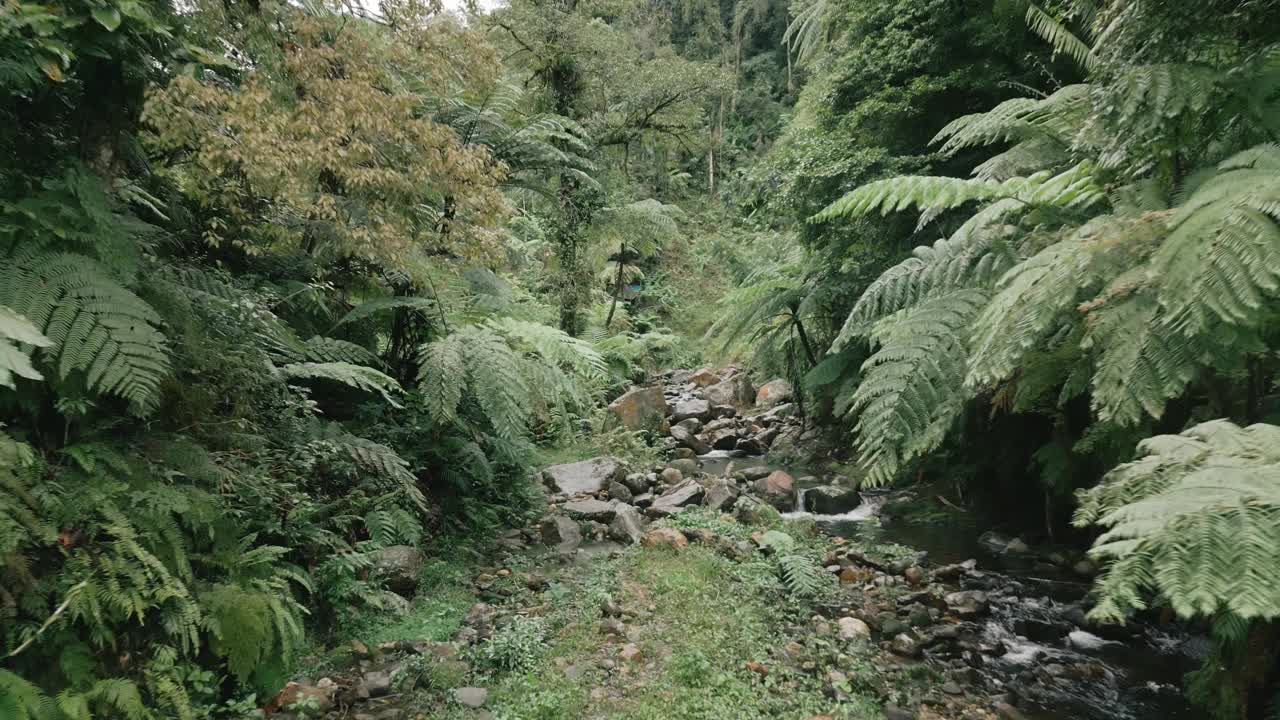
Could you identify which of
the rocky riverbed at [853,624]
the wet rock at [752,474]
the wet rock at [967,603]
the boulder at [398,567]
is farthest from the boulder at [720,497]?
the boulder at [398,567]

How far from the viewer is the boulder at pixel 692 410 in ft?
36.8

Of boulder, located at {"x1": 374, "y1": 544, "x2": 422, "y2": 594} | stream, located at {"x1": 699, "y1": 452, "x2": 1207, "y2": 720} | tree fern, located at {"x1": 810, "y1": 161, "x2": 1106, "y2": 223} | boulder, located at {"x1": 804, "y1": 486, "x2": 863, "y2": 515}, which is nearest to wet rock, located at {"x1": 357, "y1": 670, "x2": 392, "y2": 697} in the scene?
boulder, located at {"x1": 374, "y1": 544, "x2": 422, "y2": 594}

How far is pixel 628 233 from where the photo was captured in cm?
1023

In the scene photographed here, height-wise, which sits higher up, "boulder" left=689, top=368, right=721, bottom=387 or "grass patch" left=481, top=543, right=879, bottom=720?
"boulder" left=689, top=368, right=721, bottom=387

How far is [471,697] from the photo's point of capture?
3.13 meters

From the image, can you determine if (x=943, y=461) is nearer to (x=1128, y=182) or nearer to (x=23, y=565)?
(x=1128, y=182)

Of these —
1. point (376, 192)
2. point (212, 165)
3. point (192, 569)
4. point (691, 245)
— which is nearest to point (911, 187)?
point (376, 192)

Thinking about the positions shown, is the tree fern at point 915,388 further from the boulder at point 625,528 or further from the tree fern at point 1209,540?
the boulder at point 625,528

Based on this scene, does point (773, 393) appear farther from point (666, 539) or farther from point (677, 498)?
point (666, 539)

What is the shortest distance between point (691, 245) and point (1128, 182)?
63.2ft

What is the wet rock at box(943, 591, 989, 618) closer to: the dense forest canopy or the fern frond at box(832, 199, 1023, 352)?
the dense forest canopy

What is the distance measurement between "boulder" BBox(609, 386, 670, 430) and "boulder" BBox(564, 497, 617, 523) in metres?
3.56

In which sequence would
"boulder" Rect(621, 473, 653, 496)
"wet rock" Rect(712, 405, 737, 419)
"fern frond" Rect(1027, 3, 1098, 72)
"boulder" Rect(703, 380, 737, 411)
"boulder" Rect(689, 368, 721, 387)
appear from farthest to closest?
"boulder" Rect(689, 368, 721, 387) → "boulder" Rect(703, 380, 737, 411) → "wet rock" Rect(712, 405, 737, 419) → "boulder" Rect(621, 473, 653, 496) → "fern frond" Rect(1027, 3, 1098, 72)

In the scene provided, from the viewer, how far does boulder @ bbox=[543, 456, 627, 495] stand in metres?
6.74
